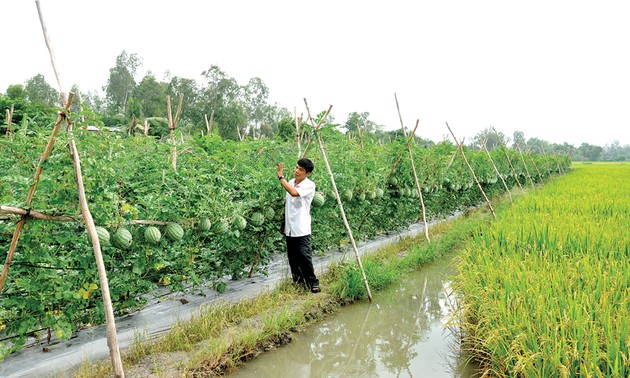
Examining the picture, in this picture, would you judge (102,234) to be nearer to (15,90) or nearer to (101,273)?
(101,273)

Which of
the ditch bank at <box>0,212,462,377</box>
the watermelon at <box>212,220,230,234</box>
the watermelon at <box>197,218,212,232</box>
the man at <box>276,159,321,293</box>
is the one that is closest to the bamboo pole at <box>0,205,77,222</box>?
the ditch bank at <box>0,212,462,377</box>

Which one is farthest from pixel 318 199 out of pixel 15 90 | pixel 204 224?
pixel 15 90

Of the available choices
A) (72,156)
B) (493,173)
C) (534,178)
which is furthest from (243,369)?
(534,178)

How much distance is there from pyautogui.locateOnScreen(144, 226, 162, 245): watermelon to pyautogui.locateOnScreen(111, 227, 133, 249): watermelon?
23 centimetres

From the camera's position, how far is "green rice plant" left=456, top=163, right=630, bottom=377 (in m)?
2.89

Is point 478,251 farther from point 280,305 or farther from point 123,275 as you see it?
point 123,275

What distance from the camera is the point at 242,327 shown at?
4.34m

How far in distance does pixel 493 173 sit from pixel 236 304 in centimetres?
1338

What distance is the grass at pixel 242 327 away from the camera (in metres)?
3.57

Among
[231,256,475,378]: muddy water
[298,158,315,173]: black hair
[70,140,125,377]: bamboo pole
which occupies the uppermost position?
[298,158,315,173]: black hair

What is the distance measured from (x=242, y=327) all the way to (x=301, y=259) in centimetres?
132

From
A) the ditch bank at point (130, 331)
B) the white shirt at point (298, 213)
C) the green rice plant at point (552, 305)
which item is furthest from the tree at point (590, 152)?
the white shirt at point (298, 213)

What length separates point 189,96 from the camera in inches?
1533

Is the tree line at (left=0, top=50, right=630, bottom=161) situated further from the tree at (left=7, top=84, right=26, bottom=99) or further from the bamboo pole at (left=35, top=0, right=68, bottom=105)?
the bamboo pole at (left=35, top=0, right=68, bottom=105)
